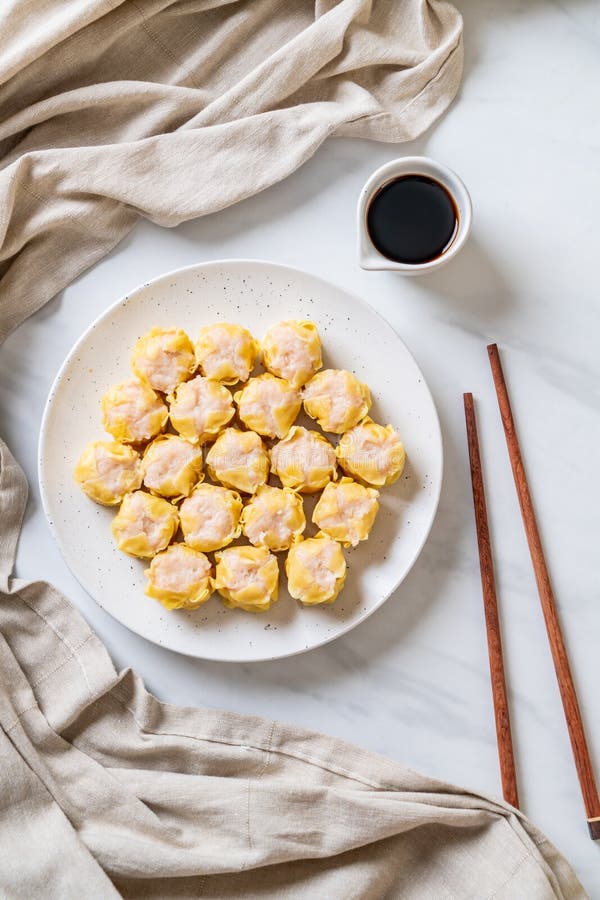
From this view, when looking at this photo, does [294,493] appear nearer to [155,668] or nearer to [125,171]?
[155,668]

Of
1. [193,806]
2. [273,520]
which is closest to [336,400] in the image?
[273,520]

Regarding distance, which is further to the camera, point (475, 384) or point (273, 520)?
point (475, 384)

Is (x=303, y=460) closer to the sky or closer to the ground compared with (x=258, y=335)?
closer to the ground

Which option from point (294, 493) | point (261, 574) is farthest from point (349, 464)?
point (261, 574)

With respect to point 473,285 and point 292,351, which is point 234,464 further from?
point 473,285

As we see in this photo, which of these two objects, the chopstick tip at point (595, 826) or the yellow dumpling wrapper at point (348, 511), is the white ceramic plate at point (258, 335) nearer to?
the yellow dumpling wrapper at point (348, 511)

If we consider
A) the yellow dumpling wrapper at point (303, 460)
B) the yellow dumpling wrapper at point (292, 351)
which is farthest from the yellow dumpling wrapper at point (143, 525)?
the yellow dumpling wrapper at point (292, 351)

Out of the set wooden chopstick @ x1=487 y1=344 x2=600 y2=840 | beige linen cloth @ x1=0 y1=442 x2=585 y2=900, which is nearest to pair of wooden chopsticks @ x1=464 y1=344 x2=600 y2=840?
wooden chopstick @ x1=487 y1=344 x2=600 y2=840
